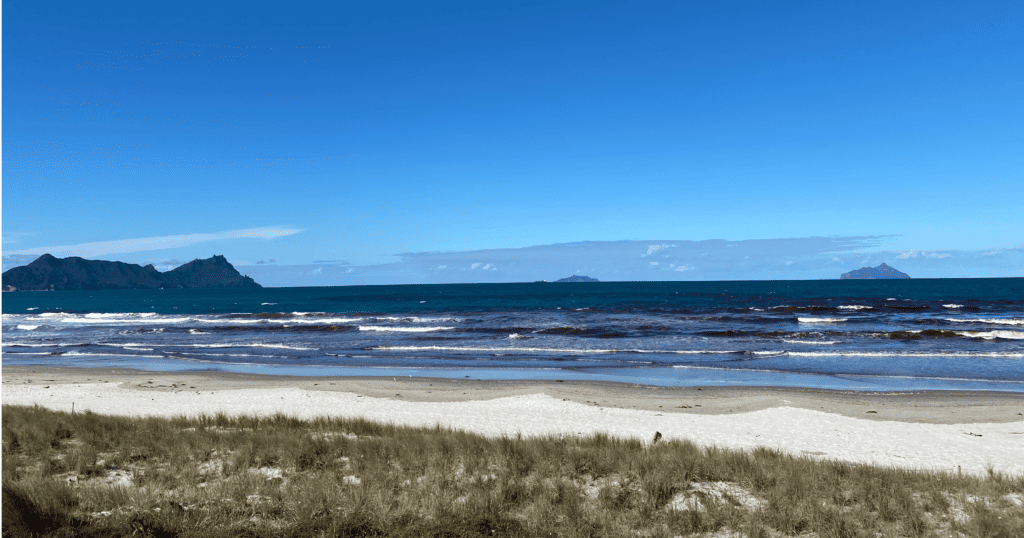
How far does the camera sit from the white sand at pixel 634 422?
11328mm

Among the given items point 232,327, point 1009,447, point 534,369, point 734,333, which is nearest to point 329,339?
point 232,327

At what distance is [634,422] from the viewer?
1416 cm

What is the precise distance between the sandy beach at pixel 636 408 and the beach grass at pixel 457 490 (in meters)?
2.61

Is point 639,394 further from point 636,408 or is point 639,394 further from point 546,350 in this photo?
point 546,350

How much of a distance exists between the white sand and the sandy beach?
28mm

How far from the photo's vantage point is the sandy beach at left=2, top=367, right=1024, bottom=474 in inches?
470

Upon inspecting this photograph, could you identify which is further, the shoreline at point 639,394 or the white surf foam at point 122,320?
the white surf foam at point 122,320

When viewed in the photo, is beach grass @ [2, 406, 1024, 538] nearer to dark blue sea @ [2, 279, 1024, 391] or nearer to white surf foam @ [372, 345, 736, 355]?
dark blue sea @ [2, 279, 1024, 391]

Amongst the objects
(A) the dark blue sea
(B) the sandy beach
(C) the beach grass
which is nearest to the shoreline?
(B) the sandy beach

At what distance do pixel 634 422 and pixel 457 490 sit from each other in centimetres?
719

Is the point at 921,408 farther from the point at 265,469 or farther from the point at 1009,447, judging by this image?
the point at 265,469

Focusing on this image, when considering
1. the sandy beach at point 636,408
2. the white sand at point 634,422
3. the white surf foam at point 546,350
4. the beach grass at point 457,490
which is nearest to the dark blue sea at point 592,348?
the white surf foam at point 546,350

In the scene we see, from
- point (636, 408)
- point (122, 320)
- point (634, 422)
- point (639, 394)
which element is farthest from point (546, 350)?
point (122, 320)

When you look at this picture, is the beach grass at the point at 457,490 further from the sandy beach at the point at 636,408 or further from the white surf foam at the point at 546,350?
the white surf foam at the point at 546,350
